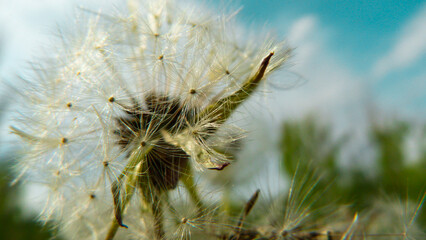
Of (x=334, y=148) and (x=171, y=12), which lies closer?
(x=171, y=12)

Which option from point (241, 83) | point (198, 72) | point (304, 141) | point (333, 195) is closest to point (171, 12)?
point (198, 72)

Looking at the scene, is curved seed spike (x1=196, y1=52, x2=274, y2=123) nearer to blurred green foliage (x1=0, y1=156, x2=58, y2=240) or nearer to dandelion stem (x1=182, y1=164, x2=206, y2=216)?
dandelion stem (x1=182, y1=164, x2=206, y2=216)

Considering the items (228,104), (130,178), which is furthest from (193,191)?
(228,104)

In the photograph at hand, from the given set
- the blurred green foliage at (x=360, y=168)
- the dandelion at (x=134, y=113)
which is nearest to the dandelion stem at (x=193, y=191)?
the dandelion at (x=134, y=113)

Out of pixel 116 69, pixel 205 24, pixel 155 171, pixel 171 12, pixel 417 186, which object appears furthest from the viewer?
pixel 417 186

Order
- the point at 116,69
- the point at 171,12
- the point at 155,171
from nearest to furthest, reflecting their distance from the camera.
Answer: the point at 155,171
the point at 116,69
the point at 171,12

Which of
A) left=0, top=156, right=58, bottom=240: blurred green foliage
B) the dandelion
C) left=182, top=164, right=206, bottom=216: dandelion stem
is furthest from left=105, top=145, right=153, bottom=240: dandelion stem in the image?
left=0, top=156, right=58, bottom=240: blurred green foliage

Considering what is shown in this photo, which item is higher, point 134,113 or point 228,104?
point 228,104

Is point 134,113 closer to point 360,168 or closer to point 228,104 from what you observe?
point 228,104

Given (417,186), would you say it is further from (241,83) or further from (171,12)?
(171,12)
